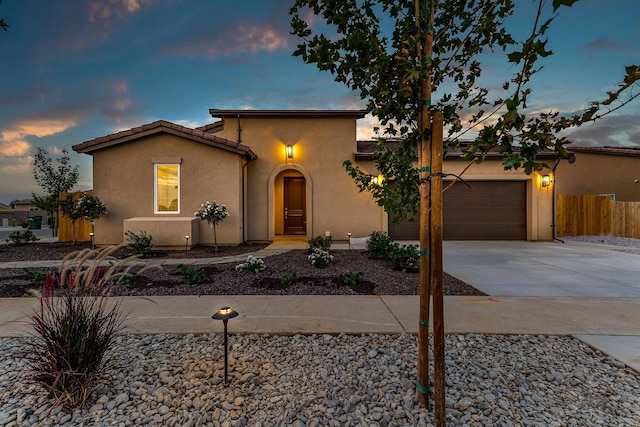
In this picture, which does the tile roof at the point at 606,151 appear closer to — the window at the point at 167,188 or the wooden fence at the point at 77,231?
the window at the point at 167,188

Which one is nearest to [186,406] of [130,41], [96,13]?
[96,13]

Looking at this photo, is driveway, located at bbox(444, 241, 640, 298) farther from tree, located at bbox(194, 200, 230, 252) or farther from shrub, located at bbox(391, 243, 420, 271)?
tree, located at bbox(194, 200, 230, 252)

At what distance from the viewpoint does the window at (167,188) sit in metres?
9.56

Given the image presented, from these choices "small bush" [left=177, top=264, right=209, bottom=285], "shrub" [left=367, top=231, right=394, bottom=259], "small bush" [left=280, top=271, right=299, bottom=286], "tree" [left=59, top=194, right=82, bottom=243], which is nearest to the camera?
"small bush" [left=280, top=271, right=299, bottom=286]

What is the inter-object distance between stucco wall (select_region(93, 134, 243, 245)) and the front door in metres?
3.32

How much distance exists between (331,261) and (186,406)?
17.2ft

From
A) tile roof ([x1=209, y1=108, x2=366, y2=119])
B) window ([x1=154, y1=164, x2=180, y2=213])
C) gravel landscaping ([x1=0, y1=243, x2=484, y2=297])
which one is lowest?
gravel landscaping ([x1=0, y1=243, x2=484, y2=297])

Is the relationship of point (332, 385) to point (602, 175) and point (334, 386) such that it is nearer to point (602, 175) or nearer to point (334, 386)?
point (334, 386)

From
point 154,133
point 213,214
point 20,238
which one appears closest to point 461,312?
point 213,214

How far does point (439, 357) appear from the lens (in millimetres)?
1851

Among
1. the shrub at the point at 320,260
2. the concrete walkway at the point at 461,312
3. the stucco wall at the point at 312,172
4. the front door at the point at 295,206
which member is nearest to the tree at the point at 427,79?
the concrete walkway at the point at 461,312

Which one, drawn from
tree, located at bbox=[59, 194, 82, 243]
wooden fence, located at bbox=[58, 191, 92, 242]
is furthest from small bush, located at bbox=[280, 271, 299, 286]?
wooden fence, located at bbox=[58, 191, 92, 242]

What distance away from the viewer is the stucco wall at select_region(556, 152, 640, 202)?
1399 centimetres

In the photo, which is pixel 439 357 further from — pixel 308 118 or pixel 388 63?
pixel 308 118
